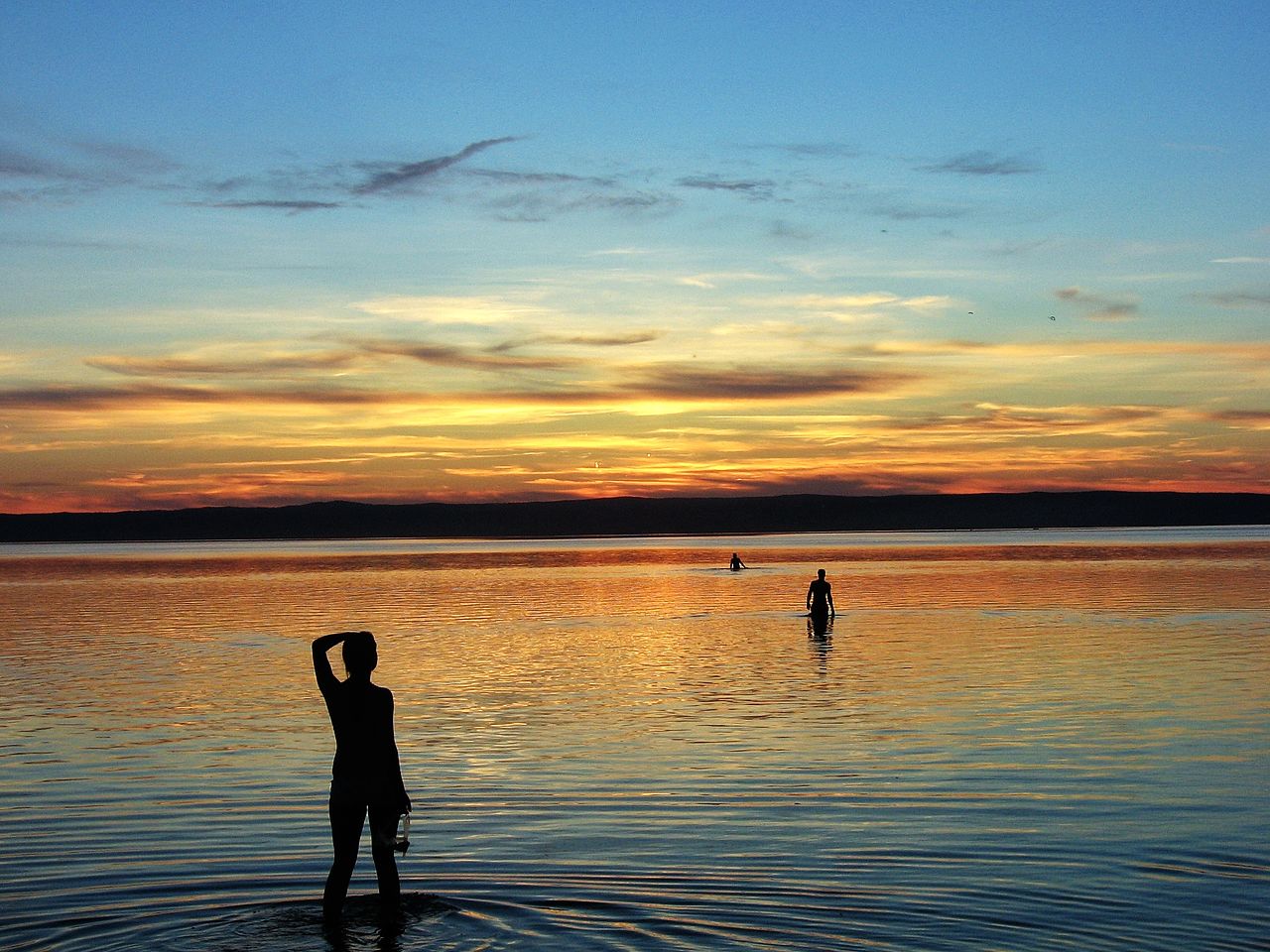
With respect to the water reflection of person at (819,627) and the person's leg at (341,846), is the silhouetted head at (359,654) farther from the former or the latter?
the water reflection of person at (819,627)

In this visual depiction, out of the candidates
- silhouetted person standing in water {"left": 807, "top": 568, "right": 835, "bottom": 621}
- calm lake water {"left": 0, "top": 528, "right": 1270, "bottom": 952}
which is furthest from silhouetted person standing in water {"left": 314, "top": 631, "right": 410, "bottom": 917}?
silhouetted person standing in water {"left": 807, "top": 568, "right": 835, "bottom": 621}

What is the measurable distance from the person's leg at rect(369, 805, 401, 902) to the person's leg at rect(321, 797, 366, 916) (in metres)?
0.12

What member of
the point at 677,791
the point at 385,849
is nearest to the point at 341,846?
the point at 385,849

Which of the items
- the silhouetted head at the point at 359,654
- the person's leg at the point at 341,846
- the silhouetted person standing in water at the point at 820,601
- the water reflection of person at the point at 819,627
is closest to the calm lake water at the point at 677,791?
the person's leg at the point at 341,846

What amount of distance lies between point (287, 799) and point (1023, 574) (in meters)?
66.4

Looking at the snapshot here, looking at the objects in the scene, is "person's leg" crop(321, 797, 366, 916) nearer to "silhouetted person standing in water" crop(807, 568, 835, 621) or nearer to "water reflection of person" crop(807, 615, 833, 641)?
"water reflection of person" crop(807, 615, 833, 641)

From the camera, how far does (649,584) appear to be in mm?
77688

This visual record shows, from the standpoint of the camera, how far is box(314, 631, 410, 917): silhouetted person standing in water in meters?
11.1

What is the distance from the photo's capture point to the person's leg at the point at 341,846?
11227 mm

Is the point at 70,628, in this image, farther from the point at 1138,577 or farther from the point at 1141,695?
the point at 1138,577

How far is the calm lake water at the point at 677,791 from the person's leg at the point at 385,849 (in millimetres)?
288

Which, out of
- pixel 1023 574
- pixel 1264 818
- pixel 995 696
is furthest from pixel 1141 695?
pixel 1023 574

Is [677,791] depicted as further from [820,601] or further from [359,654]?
[820,601]

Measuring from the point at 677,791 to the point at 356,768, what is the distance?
6839mm
